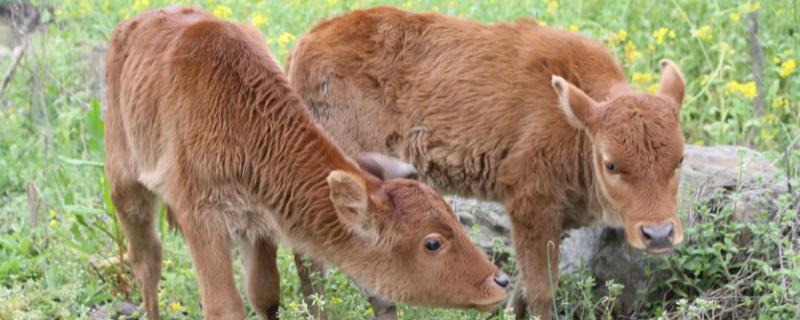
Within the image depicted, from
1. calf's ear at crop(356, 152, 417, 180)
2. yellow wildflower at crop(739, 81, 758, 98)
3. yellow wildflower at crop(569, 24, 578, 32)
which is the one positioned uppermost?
calf's ear at crop(356, 152, 417, 180)

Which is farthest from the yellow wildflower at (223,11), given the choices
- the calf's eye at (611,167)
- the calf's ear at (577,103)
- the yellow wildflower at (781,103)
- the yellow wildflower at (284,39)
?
the calf's eye at (611,167)

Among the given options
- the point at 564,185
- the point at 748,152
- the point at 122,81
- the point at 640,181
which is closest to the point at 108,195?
the point at 122,81

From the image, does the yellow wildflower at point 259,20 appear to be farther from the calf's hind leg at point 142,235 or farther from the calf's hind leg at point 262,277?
the calf's hind leg at point 262,277

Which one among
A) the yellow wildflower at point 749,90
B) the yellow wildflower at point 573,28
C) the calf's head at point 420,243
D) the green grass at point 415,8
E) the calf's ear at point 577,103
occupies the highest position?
the calf's ear at point 577,103

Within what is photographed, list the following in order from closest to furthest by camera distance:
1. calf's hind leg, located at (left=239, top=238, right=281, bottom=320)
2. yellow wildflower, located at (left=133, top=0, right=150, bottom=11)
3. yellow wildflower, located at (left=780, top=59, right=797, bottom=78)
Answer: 1. calf's hind leg, located at (left=239, top=238, right=281, bottom=320)
2. yellow wildflower, located at (left=780, top=59, right=797, bottom=78)
3. yellow wildflower, located at (left=133, top=0, right=150, bottom=11)

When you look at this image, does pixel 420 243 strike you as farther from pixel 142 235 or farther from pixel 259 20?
pixel 259 20

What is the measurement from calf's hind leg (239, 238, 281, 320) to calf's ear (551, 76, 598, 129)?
6.13 feet

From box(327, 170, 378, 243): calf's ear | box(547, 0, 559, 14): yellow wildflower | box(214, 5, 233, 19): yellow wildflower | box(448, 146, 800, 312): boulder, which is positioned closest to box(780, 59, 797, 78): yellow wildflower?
box(448, 146, 800, 312): boulder

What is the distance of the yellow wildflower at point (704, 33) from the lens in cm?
983

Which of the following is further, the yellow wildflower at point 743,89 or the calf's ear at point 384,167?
the yellow wildflower at point 743,89

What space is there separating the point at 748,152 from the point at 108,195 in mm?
4280

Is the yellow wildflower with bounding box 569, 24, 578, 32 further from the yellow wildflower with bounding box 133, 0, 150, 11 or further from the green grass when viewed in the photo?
the yellow wildflower with bounding box 133, 0, 150, 11

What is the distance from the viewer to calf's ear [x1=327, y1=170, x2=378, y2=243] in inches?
231

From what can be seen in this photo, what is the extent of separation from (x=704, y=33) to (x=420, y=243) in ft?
15.5
